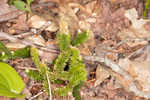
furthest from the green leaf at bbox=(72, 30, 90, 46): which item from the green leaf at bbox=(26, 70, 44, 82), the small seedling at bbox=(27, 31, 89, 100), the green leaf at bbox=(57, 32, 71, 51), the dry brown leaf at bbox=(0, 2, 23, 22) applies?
the dry brown leaf at bbox=(0, 2, 23, 22)

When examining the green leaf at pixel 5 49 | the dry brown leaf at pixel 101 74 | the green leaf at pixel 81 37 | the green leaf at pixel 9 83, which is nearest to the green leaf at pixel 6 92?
the green leaf at pixel 9 83

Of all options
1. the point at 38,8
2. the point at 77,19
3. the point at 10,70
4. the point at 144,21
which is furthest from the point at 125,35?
the point at 10,70

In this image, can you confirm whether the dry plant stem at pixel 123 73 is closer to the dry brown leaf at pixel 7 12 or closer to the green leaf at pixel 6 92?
the green leaf at pixel 6 92

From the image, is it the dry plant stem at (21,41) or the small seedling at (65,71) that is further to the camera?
the dry plant stem at (21,41)

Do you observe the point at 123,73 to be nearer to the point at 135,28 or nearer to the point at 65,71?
the point at 65,71

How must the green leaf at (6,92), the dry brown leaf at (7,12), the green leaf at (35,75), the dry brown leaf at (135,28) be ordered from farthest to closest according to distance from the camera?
the dry brown leaf at (135,28), the dry brown leaf at (7,12), the green leaf at (35,75), the green leaf at (6,92)

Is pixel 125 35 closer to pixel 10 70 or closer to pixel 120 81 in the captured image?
pixel 120 81
